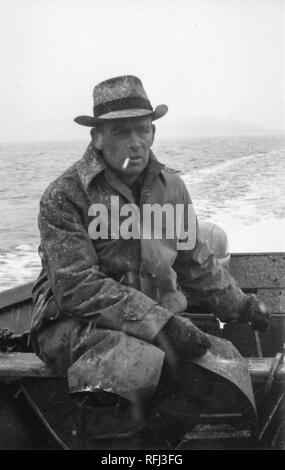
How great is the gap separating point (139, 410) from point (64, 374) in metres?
0.35

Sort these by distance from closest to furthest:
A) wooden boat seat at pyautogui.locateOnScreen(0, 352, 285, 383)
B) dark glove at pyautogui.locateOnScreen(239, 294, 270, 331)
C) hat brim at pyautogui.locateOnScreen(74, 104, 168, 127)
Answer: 1. wooden boat seat at pyautogui.locateOnScreen(0, 352, 285, 383)
2. hat brim at pyautogui.locateOnScreen(74, 104, 168, 127)
3. dark glove at pyautogui.locateOnScreen(239, 294, 270, 331)

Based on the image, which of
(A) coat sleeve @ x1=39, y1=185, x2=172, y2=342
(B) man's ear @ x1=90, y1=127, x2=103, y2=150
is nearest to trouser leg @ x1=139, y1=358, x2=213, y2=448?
(A) coat sleeve @ x1=39, y1=185, x2=172, y2=342

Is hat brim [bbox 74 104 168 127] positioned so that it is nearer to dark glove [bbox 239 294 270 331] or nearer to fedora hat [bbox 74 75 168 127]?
fedora hat [bbox 74 75 168 127]

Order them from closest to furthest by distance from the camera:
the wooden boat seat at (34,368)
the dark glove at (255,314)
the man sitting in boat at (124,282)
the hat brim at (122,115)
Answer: the man sitting in boat at (124,282) → the wooden boat seat at (34,368) → the hat brim at (122,115) → the dark glove at (255,314)

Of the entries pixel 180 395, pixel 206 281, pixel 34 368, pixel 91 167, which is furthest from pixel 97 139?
pixel 180 395

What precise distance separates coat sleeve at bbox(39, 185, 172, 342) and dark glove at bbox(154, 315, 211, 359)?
0.09 feet

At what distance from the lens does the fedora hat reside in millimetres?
2482

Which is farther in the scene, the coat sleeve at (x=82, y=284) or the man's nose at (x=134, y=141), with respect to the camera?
the man's nose at (x=134, y=141)

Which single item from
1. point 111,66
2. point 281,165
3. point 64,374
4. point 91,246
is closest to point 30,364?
point 64,374

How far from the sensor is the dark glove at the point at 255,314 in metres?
2.78

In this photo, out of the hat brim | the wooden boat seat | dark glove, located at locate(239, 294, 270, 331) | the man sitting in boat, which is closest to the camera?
the man sitting in boat

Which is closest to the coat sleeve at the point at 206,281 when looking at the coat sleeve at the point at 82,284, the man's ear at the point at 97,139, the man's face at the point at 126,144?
the man's face at the point at 126,144

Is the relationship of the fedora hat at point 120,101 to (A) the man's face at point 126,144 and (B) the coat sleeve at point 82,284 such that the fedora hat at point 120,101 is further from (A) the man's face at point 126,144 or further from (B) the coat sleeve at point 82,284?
(B) the coat sleeve at point 82,284

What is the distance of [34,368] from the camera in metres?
2.42
